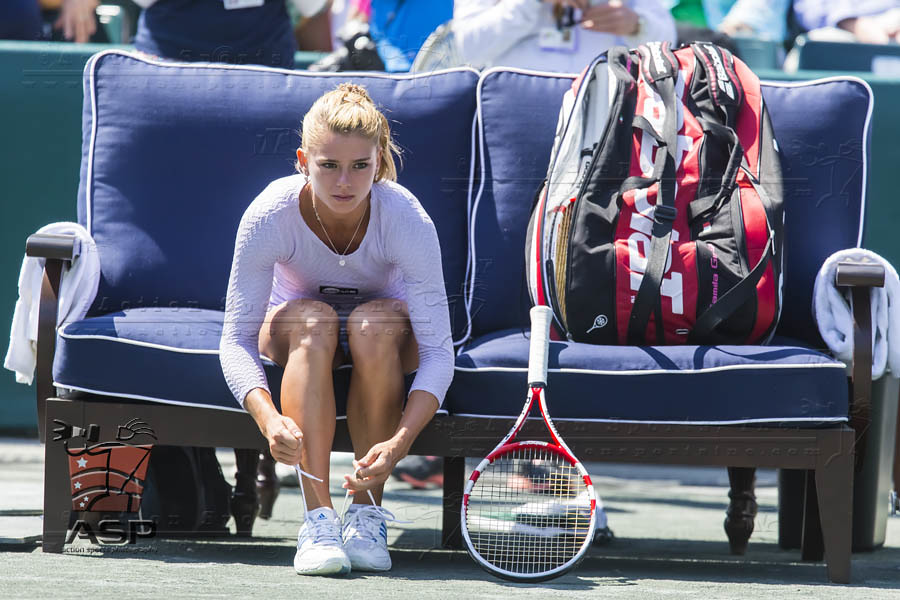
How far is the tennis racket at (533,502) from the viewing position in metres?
2.54

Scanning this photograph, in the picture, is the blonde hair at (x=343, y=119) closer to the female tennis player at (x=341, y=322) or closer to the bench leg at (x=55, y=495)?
the female tennis player at (x=341, y=322)

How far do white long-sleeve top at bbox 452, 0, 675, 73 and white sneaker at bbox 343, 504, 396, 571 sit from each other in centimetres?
180

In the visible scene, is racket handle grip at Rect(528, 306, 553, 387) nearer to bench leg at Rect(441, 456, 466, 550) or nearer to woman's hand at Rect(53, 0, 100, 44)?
bench leg at Rect(441, 456, 466, 550)

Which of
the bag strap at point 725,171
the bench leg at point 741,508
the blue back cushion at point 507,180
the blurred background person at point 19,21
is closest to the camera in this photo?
the bag strap at point 725,171

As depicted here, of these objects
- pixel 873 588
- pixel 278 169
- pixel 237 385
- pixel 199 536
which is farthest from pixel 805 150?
pixel 199 536

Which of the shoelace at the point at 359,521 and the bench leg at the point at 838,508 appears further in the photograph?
the bench leg at the point at 838,508

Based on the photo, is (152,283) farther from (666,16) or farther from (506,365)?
(666,16)

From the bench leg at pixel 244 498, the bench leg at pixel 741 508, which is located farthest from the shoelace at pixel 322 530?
the bench leg at pixel 741 508

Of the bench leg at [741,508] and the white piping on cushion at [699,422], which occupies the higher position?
the white piping on cushion at [699,422]

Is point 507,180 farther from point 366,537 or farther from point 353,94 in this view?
point 366,537

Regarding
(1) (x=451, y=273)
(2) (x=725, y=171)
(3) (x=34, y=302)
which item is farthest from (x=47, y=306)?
(2) (x=725, y=171)

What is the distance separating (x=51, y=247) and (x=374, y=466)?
988 mm

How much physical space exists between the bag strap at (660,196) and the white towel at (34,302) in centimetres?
134

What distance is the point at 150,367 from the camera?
9.11ft
